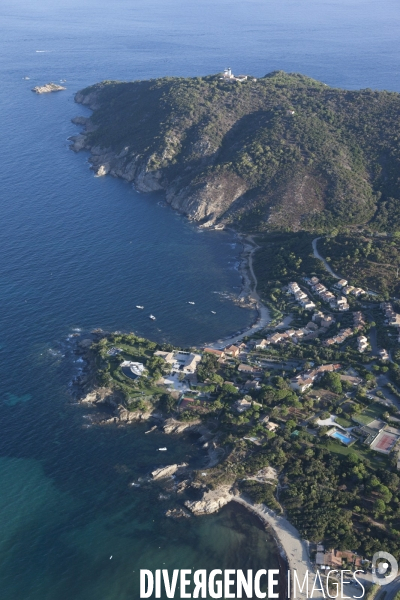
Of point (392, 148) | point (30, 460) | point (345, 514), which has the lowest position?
point (30, 460)

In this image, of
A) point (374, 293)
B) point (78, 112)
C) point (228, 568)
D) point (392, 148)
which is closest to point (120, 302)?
point (374, 293)

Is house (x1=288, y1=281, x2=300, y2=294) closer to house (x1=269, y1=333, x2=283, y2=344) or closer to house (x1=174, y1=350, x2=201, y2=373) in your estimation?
house (x1=269, y1=333, x2=283, y2=344)

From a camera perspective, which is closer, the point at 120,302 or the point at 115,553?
the point at 115,553

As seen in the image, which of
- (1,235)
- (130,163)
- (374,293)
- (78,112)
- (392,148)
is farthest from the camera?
(78,112)

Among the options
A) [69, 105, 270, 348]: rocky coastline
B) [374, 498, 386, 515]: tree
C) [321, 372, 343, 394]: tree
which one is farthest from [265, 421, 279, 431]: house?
[69, 105, 270, 348]: rocky coastline

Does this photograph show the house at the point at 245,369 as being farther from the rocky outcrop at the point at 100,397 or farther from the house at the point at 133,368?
the rocky outcrop at the point at 100,397

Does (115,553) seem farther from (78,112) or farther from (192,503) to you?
(78,112)
